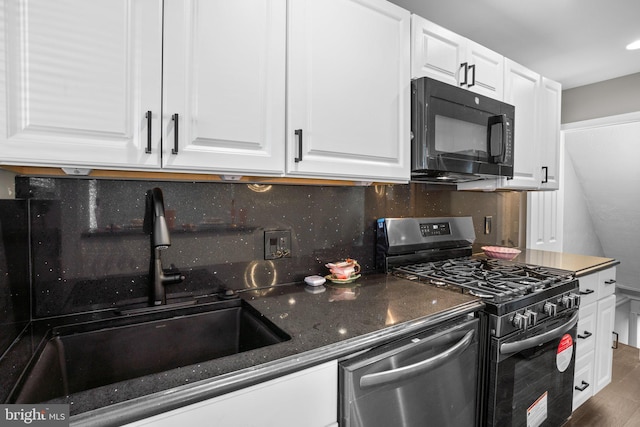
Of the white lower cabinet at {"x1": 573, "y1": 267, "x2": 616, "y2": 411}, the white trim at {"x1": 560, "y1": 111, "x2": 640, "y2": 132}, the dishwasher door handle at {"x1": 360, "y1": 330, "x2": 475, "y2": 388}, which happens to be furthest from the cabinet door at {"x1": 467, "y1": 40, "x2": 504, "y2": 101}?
the white trim at {"x1": 560, "y1": 111, "x2": 640, "y2": 132}

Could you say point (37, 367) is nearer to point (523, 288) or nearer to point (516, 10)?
point (523, 288)

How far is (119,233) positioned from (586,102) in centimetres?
375

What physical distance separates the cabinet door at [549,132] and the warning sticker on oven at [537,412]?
1.32 meters

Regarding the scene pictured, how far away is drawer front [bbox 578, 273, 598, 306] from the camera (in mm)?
1908

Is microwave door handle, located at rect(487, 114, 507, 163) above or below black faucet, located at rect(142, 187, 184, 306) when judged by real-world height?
above

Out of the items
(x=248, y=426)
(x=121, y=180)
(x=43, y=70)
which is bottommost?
(x=248, y=426)

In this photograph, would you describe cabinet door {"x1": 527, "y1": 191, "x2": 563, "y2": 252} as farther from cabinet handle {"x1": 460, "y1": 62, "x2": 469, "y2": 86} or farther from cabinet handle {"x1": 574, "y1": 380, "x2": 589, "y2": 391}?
cabinet handle {"x1": 460, "y1": 62, "x2": 469, "y2": 86}

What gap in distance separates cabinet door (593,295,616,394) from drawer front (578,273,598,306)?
118 millimetres

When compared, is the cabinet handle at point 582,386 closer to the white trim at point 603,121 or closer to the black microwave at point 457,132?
the black microwave at point 457,132

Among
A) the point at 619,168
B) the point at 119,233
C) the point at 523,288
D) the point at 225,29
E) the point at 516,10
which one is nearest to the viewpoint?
the point at 225,29

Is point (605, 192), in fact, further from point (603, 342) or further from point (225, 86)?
point (225, 86)

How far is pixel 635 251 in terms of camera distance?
144 inches

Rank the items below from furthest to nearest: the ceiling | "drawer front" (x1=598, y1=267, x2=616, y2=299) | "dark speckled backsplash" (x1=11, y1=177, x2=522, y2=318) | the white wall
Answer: the white wall < "drawer front" (x1=598, y1=267, x2=616, y2=299) < the ceiling < "dark speckled backsplash" (x1=11, y1=177, x2=522, y2=318)

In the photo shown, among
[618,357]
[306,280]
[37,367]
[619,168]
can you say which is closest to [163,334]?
[37,367]
